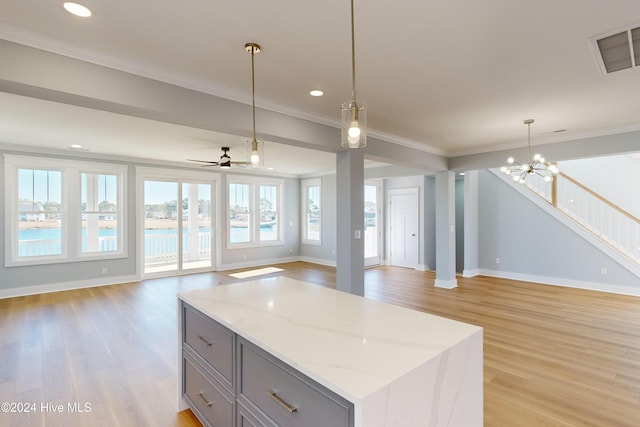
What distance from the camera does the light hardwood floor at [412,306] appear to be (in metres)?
2.27

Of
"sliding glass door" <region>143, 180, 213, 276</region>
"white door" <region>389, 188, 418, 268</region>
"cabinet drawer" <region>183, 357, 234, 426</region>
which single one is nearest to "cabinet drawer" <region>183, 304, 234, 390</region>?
"cabinet drawer" <region>183, 357, 234, 426</region>

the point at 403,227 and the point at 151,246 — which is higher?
the point at 403,227

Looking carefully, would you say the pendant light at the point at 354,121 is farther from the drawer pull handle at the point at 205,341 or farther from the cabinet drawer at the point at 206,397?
the cabinet drawer at the point at 206,397

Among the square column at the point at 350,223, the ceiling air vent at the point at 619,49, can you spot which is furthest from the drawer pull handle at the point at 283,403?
the ceiling air vent at the point at 619,49

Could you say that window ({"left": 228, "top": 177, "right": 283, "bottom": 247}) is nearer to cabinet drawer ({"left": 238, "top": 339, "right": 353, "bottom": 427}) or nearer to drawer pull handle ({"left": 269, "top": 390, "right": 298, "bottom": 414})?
cabinet drawer ({"left": 238, "top": 339, "right": 353, "bottom": 427})

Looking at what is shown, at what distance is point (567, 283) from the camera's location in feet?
19.9

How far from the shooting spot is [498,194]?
277 inches

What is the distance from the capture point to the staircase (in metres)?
5.59

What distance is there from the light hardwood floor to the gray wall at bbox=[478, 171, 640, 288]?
53 cm

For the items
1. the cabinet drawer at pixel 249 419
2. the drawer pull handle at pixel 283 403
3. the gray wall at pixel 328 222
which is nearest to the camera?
the drawer pull handle at pixel 283 403

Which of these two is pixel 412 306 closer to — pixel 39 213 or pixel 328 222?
pixel 328 222

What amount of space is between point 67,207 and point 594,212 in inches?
401

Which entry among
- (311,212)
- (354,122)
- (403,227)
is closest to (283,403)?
(354,122)

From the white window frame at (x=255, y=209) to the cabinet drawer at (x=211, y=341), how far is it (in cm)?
614
